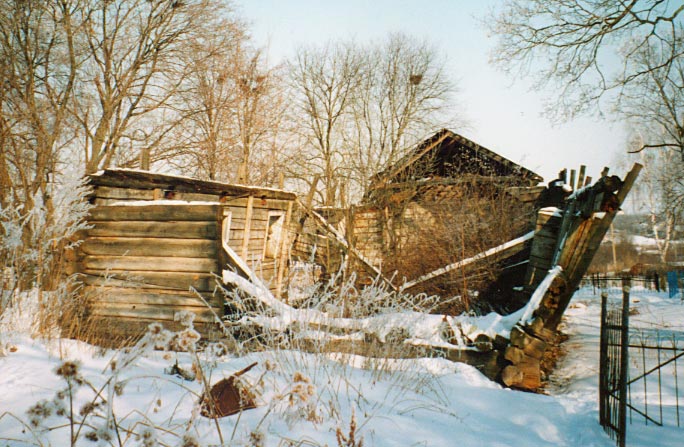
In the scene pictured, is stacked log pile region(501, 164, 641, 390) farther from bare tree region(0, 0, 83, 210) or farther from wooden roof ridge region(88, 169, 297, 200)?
bare tree region(0, 0, 83, 210)

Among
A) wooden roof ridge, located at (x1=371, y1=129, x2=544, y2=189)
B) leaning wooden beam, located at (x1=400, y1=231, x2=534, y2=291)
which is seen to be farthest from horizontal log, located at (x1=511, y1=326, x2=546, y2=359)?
wooden roof ridge, located at (x1=371, y1=129, x2=544, y2=189)

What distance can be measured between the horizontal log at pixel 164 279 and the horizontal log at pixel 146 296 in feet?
0.32

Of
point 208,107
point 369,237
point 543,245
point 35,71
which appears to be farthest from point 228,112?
point 543,245

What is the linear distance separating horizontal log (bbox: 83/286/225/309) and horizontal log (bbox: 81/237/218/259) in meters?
0.59

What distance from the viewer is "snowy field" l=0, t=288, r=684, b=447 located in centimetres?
184

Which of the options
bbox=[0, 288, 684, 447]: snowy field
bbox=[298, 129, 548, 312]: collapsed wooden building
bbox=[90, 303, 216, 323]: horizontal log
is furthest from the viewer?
bbox=[298, 129, 548, 312]: collapsed wooden building

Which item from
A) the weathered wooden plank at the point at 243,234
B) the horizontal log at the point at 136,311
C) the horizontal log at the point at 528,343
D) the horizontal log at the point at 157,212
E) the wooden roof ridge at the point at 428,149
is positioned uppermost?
the wooden roof ridge at the point at 428,149

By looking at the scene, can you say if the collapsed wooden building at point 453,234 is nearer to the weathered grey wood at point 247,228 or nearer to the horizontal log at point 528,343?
the weathered grey wood at point 247,228

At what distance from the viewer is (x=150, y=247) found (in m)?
6.67

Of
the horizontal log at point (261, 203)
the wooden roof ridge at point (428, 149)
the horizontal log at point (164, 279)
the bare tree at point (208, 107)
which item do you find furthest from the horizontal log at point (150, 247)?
the bare tree at point (208, 107)

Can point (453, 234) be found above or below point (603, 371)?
above

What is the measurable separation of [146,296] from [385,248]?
6.22 m

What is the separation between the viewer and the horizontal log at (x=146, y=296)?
6465mm

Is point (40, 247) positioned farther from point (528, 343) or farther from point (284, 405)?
point (528, 343)
